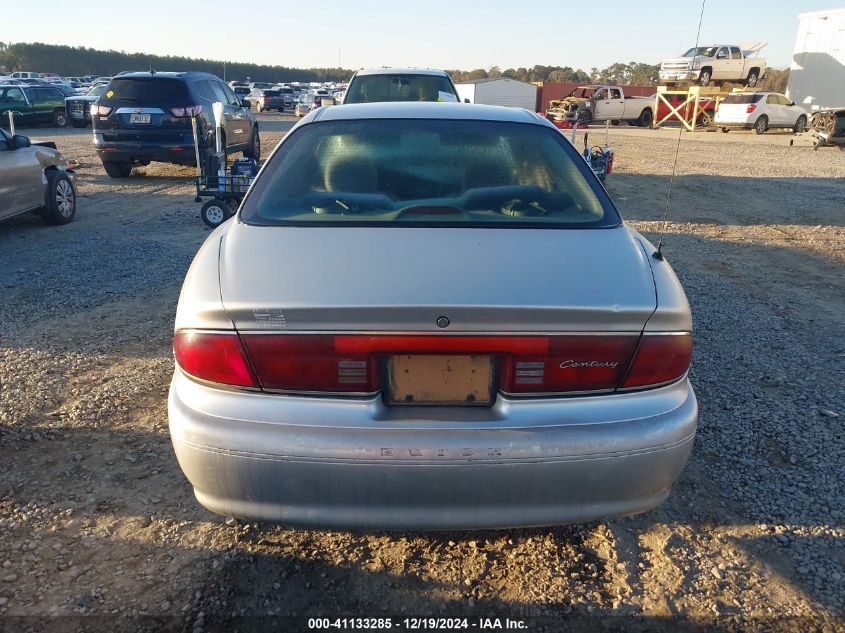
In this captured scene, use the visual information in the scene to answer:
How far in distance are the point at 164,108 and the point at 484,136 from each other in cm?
918

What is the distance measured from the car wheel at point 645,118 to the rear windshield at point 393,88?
27.0m

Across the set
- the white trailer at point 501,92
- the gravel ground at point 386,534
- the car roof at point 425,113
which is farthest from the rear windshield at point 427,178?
the white trailer at point 501,92

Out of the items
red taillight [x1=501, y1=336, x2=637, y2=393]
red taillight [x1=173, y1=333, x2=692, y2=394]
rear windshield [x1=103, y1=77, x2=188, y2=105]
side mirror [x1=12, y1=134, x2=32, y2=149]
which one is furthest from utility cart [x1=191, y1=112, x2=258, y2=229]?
red taillight [x1=501, y1=336, x2=637, y2=393]

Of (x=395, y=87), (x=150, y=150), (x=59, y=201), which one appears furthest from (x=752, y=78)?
(x=59, y=201)

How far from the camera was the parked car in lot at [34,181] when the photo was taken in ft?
23.4

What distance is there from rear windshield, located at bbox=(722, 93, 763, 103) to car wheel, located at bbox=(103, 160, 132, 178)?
81.3 feet

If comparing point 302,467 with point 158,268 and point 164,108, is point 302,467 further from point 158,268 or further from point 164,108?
point 164,108

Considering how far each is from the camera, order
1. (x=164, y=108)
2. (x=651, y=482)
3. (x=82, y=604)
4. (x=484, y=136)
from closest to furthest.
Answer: (x=651, y=482), (x=82, y=604), (x=484, y=136), (x=164, y=108)

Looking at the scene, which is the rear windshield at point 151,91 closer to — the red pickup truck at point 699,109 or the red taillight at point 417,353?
the red taillight at point 417,353

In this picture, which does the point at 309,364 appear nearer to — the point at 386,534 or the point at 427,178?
the point at 386,534

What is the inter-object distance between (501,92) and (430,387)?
122 feet

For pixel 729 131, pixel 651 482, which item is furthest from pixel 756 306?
pixel 729 131

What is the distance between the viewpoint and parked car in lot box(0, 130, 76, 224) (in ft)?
23.4

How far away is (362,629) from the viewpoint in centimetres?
213
